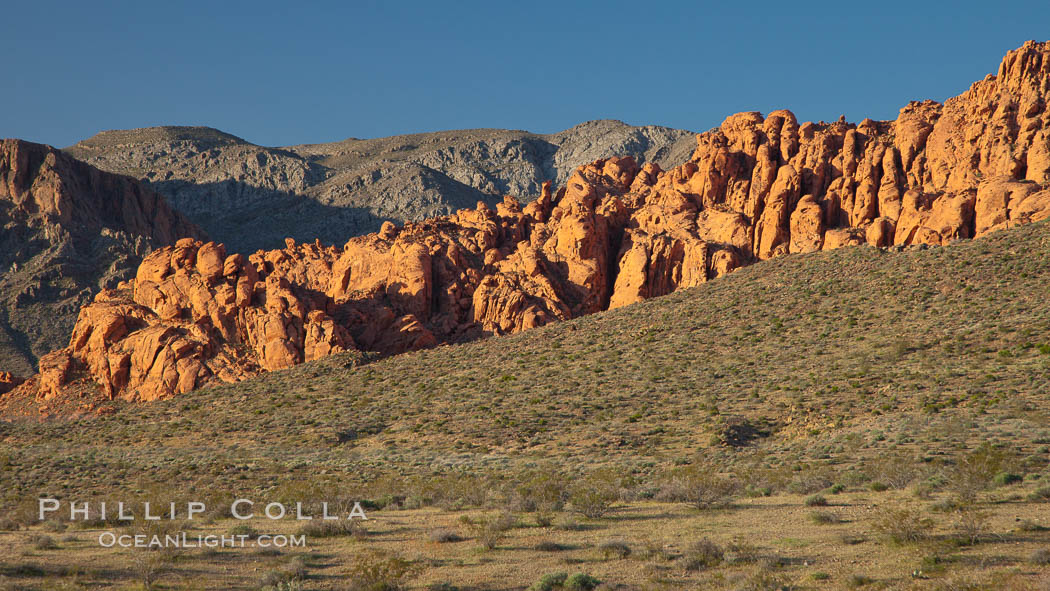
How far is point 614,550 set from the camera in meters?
22.6

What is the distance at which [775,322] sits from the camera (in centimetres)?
5962

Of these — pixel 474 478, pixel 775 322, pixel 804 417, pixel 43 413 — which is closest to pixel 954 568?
pixel 474 478

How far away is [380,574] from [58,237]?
145279mm

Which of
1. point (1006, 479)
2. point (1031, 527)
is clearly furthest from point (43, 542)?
point (1006, 479)

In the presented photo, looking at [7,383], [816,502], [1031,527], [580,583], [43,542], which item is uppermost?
[7,383]

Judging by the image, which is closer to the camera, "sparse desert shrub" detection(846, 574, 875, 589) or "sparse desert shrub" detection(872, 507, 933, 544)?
"sparse desert shrub" detection(846, 574, 875, 589)

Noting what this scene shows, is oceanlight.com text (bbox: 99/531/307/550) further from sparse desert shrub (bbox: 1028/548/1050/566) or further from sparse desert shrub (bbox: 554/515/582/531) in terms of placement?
sparse desert shrub (bbox: 1028/548/1050/566)

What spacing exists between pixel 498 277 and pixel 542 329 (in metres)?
14.5

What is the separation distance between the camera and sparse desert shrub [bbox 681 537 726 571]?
20.9 meters

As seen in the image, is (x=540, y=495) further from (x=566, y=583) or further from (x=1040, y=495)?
(x=1040, y=495)

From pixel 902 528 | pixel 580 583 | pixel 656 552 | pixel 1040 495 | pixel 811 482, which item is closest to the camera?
pixel 580 583

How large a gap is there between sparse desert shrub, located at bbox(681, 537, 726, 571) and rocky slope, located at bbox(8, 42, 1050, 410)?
5629cm

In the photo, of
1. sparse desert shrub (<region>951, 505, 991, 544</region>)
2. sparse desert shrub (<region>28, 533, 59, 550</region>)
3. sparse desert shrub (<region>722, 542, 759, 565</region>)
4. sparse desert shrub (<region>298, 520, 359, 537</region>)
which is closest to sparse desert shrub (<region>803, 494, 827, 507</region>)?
sparse desert shrub (<region>951, 505, 991, 544</region>)

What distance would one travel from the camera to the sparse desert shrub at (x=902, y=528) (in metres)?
21.5
